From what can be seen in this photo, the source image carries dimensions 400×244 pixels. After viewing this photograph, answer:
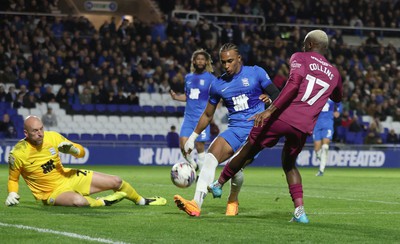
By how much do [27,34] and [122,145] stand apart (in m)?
5.24

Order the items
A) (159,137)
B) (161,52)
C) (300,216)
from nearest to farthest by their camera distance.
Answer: (300,216) → (159,137) → (161,52)

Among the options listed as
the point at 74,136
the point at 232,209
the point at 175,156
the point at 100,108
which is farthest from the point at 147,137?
the point at 232,209

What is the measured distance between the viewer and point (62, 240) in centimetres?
780

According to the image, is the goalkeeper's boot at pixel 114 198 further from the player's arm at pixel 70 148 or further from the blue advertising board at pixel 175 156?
the blue advertising board at pixel 175 156

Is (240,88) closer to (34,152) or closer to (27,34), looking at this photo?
(34,152)

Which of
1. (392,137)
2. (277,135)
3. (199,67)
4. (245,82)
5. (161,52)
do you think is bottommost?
(392,137)

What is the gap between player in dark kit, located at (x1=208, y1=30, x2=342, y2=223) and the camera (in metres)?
9.59

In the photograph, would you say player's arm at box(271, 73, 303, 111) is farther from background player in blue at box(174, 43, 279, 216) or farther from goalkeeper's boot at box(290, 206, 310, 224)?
goalkeeper's boot at box(290, 206, 310, 224)

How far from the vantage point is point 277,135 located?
981 cm

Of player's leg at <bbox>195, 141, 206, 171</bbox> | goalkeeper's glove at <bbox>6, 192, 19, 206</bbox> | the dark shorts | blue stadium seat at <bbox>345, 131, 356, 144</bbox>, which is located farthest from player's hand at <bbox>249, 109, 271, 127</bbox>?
blue stadium seat at <bbox>345, 131, 356, 144</bbox>

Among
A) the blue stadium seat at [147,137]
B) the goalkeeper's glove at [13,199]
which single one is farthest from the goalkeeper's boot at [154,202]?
the blue stadium seat at [147,137]

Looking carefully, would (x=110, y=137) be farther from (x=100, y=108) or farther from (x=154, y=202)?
(x=154, y=202)

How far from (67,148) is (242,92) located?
89.7 inches

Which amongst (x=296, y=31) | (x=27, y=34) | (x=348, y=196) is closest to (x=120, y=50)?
(x=27, y=34)
